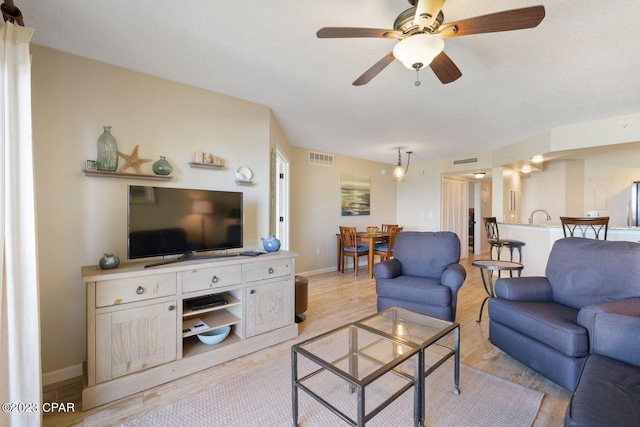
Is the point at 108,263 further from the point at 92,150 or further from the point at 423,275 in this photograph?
the point at 423,275

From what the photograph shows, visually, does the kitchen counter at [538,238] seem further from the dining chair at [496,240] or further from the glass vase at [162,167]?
the glass vase at [162,167]

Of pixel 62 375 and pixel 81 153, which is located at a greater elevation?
pixel 81 153

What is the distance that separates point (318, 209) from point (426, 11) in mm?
4117

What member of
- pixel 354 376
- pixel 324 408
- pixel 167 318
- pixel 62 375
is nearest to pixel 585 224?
pixel 354 376

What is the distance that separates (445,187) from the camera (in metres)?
6.32

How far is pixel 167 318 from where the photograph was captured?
77.0 inches

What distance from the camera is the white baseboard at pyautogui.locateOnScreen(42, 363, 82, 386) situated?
1.93 metres

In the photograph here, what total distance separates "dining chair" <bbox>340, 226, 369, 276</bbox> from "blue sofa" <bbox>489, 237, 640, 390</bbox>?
2863 mm

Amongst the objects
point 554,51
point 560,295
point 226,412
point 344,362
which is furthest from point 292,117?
Answer: point 560,295

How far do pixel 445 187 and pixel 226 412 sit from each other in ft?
20.1

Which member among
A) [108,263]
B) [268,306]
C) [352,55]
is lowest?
[268,306]

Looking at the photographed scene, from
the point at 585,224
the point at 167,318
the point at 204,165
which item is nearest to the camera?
the point at 167,318

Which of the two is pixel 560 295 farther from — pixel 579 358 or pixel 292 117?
pixel 292 117

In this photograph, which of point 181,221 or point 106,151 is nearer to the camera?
point 106,151
